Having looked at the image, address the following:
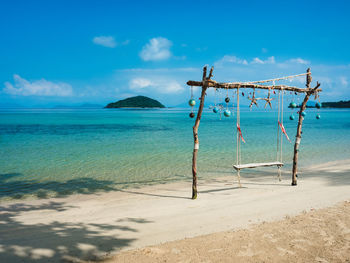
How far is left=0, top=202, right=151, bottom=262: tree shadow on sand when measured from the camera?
466 cm

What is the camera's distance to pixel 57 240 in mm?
5250

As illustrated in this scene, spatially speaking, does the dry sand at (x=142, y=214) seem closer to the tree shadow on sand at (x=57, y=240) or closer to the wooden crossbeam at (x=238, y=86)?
the tree shadow on sand at (x=57, y=240)

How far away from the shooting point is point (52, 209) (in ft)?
24.6

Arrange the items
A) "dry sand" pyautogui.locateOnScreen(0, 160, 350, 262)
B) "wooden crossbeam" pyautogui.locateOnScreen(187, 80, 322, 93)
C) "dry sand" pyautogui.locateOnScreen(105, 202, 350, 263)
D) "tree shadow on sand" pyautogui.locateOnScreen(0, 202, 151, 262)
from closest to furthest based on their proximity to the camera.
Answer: "dry sand" pyautogui.locateOnScreen(105, 202, 350, 263) < "tree shadow on sand" pyautogui.locateOnScreen(0, 202, 151, 262) < "dry sand" pyautogui.locateOnScreen(0, 160, 350, 262) < "wooden crossbeam" pyautogui.locateOnScreen(187, 80, 322, 93)

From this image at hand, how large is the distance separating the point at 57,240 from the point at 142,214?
7.06ft

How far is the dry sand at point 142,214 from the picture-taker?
5.02 metres

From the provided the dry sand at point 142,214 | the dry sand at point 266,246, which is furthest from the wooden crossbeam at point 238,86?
the dry sand at point 266,246

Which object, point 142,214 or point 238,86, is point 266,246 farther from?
point 238,86

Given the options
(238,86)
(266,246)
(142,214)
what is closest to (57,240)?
(142,214)

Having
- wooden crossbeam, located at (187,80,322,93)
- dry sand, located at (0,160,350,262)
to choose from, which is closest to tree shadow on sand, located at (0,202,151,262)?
dry sand, located at (0,160,350,262)

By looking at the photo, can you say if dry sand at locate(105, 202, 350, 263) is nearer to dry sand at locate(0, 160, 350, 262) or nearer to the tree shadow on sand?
dry sand at locate(0, 160, 350, 262)

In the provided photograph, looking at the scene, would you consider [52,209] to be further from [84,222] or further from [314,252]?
[314,252]

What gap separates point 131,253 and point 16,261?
2.03 meters

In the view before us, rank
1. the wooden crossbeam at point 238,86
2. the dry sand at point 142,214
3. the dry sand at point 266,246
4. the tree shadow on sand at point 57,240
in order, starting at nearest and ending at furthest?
the dry sand at point 266,246, the tree shadow on sand at point 57,240, the dry sand at point 142,214, the wooden crossbeam at point 238,86
